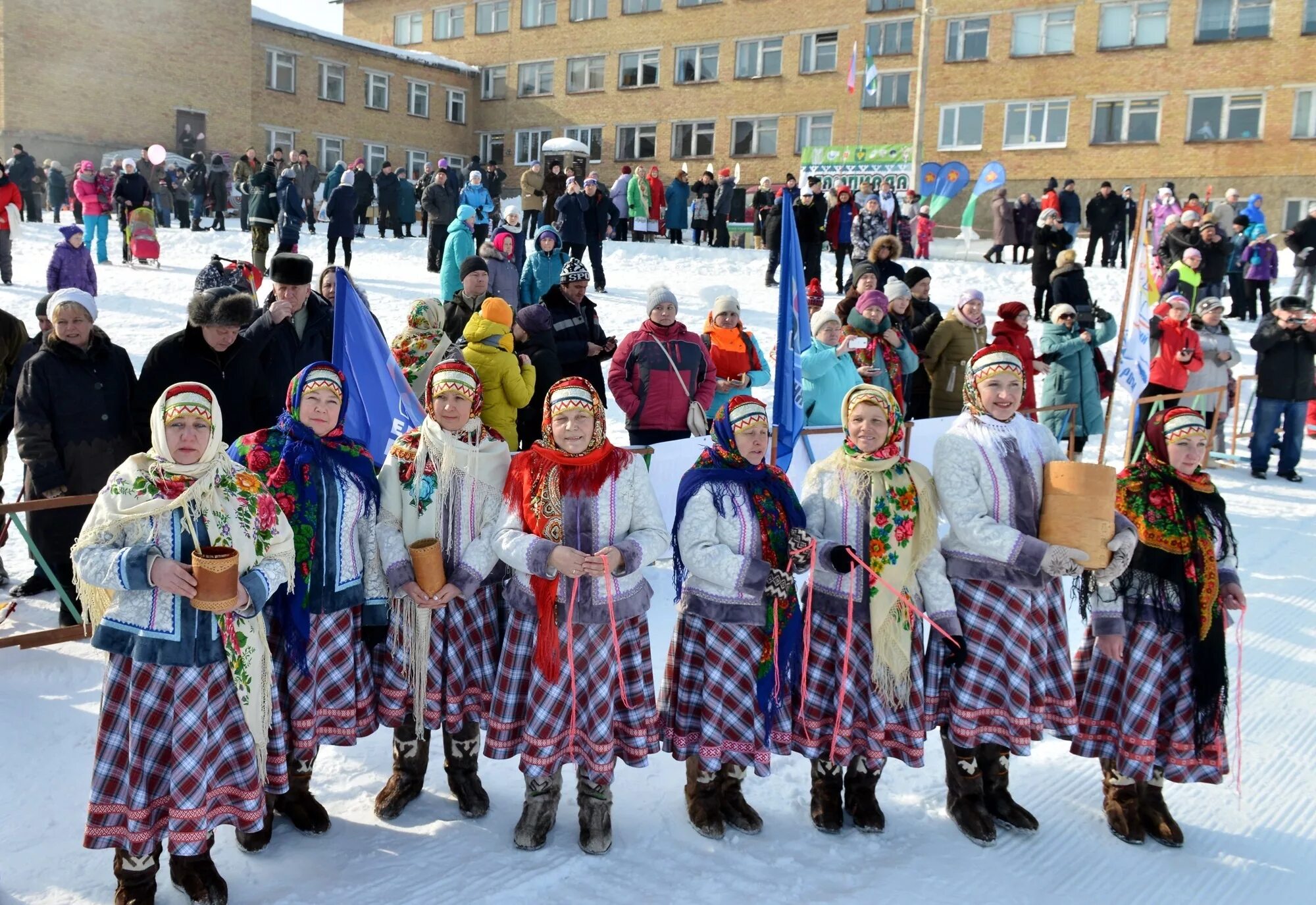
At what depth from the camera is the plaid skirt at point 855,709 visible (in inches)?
159

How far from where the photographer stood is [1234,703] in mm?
5488

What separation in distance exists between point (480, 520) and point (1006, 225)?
63.0 ft

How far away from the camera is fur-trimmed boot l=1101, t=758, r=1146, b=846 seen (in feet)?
13.7

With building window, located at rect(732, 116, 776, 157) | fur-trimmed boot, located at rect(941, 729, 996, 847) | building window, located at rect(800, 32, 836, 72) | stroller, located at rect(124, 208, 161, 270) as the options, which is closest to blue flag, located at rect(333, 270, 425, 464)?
fur-trimmed boot, located at rect(941, 729, 996, 847)

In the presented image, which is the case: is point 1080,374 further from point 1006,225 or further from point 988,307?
point 1006,225

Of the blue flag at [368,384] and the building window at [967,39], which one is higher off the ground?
the building window at [967,39]

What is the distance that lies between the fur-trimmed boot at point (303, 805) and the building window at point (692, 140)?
121 feet

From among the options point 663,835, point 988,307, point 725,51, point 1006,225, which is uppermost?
point 725,51

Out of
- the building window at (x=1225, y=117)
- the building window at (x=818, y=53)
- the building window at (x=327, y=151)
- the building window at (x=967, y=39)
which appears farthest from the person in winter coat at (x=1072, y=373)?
the building window at (x=327, y=151)

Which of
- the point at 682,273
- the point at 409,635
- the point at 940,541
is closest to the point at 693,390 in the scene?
the point at 940,541

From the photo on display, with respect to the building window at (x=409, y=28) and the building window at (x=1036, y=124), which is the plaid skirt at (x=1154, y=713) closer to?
the building window at (x=1036, y=124)

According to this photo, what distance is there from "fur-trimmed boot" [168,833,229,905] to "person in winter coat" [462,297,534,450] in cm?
345

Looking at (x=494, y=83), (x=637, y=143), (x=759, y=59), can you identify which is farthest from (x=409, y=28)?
(x=759, y=59)

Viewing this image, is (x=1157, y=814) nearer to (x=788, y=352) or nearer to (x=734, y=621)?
(x=734, y=621)
